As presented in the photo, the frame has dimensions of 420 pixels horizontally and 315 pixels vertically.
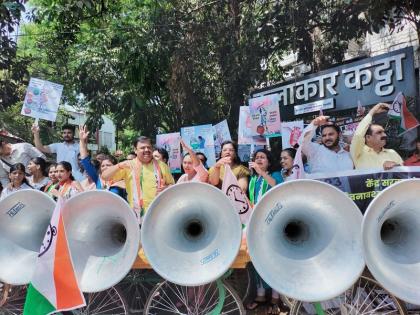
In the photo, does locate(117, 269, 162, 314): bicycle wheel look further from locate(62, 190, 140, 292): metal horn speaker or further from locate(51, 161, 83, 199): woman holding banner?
locate(51, 161, 83, 199): woman holding banner

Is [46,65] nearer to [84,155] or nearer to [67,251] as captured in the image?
[84,155]

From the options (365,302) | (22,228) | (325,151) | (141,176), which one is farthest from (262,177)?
(22,228)

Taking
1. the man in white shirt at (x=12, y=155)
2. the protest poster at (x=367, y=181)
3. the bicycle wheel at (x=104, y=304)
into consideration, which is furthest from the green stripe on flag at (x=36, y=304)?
the man in white shirt at (x=12, y=155)

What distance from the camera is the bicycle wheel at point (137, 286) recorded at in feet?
12.9

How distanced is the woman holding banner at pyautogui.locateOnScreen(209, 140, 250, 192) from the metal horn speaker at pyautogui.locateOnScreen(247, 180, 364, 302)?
1098 millimetres

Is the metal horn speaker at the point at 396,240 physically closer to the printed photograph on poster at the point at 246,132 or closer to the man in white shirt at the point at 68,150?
the printed photograph on poster at the point at 246,132

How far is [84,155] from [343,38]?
5.85 metres

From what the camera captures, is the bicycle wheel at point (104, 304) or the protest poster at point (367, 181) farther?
the bicycle wheel at point (104, 304)

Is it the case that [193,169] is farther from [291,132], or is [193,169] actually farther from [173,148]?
[173,148]

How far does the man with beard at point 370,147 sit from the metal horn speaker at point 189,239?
4.76 feet

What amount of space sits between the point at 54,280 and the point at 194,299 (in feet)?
3.70

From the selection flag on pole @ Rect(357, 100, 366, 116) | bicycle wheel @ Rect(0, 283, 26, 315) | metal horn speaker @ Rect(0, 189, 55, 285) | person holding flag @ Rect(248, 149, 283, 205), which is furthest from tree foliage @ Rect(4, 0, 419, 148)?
bicycle wheel @ Rect(0, 283, 26, 315)

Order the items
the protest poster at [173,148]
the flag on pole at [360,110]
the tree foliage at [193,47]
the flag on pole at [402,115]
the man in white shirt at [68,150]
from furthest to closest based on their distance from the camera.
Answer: the tree foliage at [193,47]
the protest poster at [173,148]
the flag on pole at [360,110]
the man in white shirt at [68,150]
the flag on pole at [402,115]

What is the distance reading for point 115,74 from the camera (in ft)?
31.3
